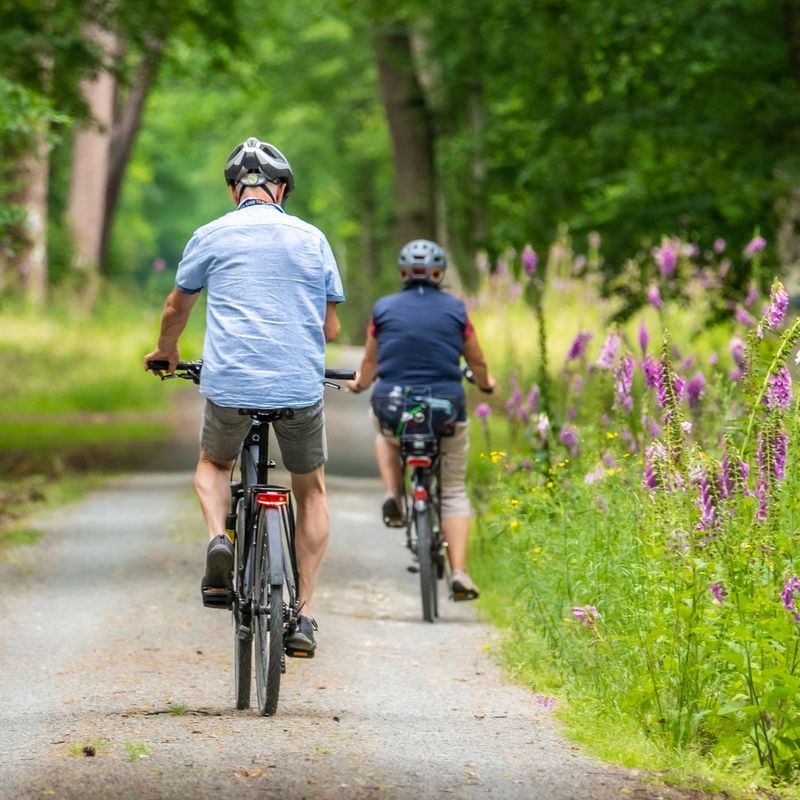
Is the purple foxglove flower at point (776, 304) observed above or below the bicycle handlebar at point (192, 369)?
above

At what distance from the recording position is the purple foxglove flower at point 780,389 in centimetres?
652

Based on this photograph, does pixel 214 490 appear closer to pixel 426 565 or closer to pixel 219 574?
pixel 219 574

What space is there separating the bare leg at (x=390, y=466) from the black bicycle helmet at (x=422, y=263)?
0.98 metres

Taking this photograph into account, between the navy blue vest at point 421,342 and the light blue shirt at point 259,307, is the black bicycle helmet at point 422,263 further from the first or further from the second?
the light blue shirt at point 259,307

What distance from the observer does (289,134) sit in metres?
54.5

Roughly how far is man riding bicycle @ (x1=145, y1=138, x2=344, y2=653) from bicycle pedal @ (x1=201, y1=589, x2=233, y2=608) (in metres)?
0.03

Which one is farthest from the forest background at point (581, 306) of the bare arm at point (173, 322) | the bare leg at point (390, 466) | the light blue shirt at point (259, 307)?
the bare arm at point (173, 322)

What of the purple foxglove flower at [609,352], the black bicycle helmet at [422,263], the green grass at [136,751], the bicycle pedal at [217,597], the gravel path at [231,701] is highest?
the black bicycle helmet at [422,263]

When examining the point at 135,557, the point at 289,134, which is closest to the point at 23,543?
the point at 135,557

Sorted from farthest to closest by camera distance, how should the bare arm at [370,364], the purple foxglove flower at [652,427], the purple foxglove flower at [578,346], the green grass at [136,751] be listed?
the purple foxglove flower at [578,346], the bare arm at [370,364], the purple foxglove flower at [652,427], the green grass at [136,751]

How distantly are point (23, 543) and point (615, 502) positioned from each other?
18.7 ft

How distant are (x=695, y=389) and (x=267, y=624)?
382 centimetres

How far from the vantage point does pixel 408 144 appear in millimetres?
27719

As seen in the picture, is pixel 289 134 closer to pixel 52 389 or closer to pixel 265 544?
pixel 52 389
